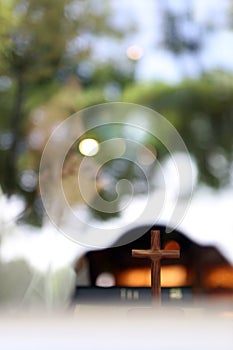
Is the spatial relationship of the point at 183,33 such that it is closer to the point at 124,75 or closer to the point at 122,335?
the point at 124,75

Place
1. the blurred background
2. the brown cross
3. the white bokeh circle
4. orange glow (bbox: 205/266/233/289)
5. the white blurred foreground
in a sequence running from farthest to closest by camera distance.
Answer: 1. the blurred background
2. the white bokeh circle
3. orange glow (bbox: 205/266/233/289)
4. the brown cross
5. the white blurred foreground

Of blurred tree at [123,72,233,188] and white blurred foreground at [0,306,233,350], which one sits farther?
blurred tree at [123,72,233,188]

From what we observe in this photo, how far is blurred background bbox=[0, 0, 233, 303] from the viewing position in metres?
1.64

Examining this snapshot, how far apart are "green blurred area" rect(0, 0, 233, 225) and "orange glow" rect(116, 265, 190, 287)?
42 centimetres

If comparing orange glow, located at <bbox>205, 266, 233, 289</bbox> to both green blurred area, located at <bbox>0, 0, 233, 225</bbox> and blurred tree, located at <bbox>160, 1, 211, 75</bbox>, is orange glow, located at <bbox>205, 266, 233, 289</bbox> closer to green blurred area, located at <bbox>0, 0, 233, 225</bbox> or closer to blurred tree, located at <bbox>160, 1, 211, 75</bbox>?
green blurred area, located at <bbox>0, 0, 233, 225</bbox>

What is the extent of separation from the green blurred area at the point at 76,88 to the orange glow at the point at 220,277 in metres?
0.31

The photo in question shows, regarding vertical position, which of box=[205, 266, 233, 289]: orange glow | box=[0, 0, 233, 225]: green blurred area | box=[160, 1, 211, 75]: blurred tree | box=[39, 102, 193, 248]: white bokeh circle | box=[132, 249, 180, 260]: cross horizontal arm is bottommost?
box=[205, 266, 233, 289]: orange glow

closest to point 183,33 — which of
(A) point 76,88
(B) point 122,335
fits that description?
(A) point 76,88

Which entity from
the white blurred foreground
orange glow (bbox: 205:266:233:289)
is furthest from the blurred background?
the white blurred foreground

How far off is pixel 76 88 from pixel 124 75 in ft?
0.54

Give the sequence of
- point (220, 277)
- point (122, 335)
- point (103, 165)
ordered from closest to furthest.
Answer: point (122, 335)
point (220, 277)
point (103, 165)

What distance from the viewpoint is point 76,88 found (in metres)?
1.74

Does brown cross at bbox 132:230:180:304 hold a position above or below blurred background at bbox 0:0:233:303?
below

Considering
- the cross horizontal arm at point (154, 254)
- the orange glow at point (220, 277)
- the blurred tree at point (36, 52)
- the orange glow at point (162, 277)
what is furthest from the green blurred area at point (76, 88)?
the cross horizontal arm at point (154, 254)
